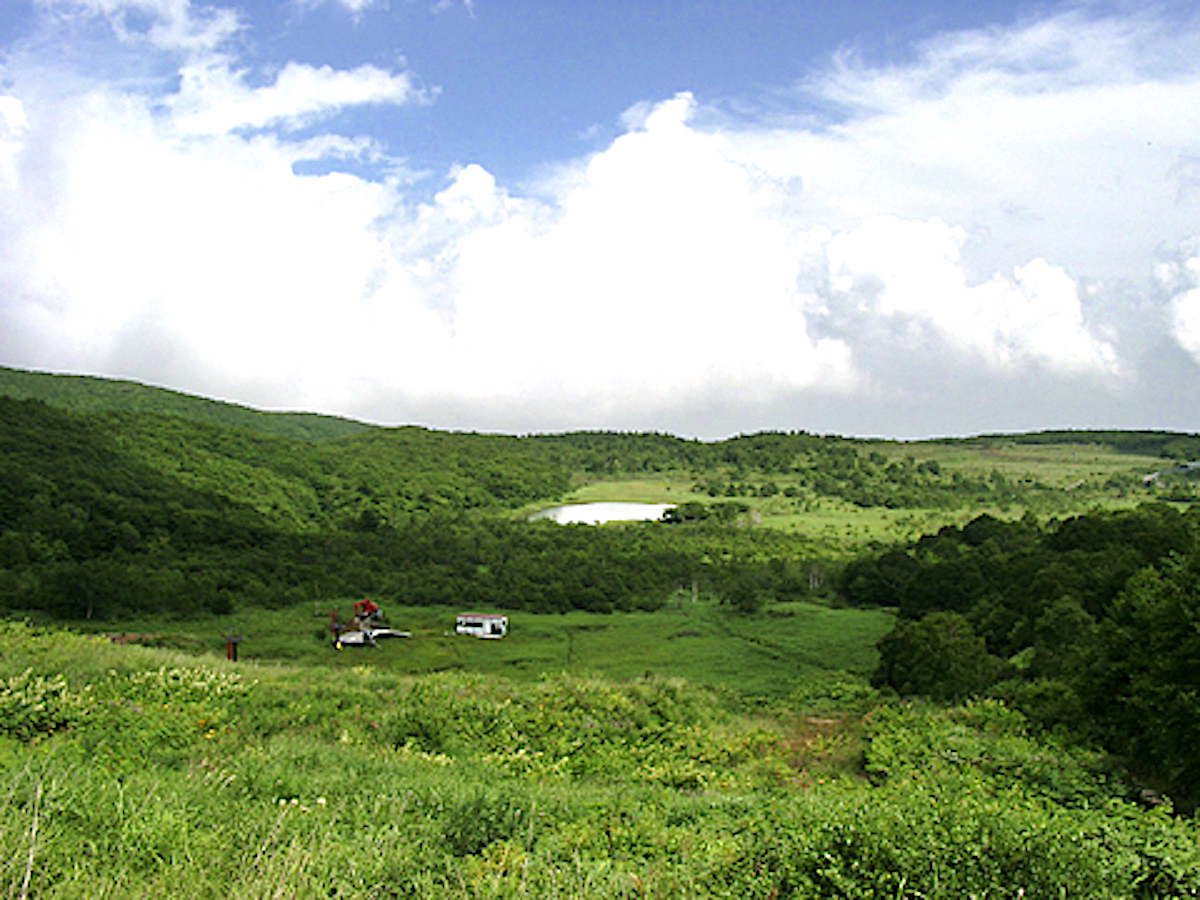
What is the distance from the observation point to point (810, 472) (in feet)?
550

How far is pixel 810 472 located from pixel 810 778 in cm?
15829

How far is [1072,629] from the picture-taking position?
31328mm

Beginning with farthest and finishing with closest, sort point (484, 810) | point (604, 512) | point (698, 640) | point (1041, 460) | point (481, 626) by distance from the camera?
point (1041, 460) → point (604, 512) → point (481, 626) → point (698, 640) → point (484, 810)

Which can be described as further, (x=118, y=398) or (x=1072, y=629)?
(x=118, y=398)

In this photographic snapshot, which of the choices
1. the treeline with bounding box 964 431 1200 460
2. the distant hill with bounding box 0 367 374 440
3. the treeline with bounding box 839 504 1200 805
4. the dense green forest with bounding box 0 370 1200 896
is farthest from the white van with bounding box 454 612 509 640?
the treeline with bounding box 964 431 1200 460

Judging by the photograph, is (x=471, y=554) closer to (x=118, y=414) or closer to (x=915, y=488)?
(x=118, y=414)

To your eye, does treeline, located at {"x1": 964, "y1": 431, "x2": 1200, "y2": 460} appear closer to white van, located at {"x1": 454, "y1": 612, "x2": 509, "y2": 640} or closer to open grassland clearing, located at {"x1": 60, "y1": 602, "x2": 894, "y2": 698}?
open grassland clearing, located at {"x1": 60, "y1": 602, "x2": 894, "y2": 698}

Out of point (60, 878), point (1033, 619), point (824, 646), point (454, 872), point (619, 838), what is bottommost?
point (824, 646)

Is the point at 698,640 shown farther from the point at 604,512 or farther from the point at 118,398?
the point at 118,398

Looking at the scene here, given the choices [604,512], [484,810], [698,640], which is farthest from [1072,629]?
[604,512]

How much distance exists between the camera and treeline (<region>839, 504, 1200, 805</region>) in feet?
54.8

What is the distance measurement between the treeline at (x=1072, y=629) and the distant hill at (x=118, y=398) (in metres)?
137

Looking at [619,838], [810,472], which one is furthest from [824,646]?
[810,472]

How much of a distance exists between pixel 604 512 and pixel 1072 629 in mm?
108014
